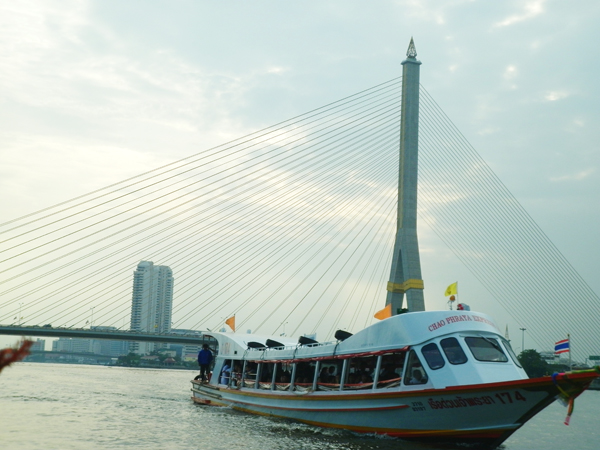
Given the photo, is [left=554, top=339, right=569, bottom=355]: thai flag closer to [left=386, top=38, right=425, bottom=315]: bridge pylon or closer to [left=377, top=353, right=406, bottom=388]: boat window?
[left=377, top=353, right=406, bottom=388]: boat window

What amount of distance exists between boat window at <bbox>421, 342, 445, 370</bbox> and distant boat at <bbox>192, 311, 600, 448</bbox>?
0.02m

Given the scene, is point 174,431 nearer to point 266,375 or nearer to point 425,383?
point 266,375

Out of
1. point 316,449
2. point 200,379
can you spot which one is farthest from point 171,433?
point 200,379

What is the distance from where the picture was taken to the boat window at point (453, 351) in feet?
44.1

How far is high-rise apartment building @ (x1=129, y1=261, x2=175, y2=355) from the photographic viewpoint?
7677 cm

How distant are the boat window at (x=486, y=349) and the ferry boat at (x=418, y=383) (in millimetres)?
22

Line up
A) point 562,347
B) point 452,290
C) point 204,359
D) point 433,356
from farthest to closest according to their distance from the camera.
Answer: point 204,359 < point 452,290 < point 562,347 < point 433,356

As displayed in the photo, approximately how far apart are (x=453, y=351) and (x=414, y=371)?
0.97 metres

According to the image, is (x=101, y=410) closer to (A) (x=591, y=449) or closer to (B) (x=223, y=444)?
(B) (x=223, y=444)

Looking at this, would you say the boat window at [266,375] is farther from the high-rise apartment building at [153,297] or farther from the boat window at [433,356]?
the high-rise apartment building at [153,297]

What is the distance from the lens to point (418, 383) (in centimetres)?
1366

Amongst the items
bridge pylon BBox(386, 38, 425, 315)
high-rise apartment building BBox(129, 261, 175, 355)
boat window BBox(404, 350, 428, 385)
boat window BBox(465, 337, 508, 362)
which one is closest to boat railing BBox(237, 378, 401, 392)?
boat window BBox(404, 350, 428, 385)

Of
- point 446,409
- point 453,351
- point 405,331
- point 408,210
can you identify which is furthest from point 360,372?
point 408,210

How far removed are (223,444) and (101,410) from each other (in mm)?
9011
